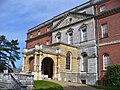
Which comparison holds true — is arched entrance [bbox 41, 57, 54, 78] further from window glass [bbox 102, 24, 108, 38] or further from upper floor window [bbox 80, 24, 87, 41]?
window glass [bbox 102, 24, 108, 38]

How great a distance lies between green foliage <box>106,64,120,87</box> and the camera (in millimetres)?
26000

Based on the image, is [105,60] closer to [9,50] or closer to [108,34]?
[108,34]

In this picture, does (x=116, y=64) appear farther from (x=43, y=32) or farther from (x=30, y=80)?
(x=43, y=32)

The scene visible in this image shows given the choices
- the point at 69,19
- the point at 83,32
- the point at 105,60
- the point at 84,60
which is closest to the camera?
the point at 105,60

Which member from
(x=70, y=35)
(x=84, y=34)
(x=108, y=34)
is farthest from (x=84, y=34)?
(x=108, y=34)

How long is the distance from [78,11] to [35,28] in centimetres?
1513

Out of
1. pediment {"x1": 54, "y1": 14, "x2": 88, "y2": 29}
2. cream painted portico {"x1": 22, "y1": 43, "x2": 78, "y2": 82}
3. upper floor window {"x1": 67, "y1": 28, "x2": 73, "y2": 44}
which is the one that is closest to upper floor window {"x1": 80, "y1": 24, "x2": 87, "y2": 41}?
pediment {"x1": 54, "y1": 14, "x2": 88, "y2": 29}

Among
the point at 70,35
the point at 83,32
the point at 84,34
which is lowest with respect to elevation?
the point at 84,34

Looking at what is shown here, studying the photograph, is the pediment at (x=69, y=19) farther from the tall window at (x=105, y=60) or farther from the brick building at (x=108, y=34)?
the tall window at (x=105, y=60)

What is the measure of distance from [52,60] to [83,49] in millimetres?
5501

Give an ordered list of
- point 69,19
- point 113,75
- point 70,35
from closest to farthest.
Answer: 1. point 113,75
2. point 70,35
3. point 69,19

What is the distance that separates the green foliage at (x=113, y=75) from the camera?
85.3ft

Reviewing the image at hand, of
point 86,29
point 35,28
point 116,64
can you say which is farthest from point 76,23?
point 35,28

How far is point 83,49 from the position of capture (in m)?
32.4
